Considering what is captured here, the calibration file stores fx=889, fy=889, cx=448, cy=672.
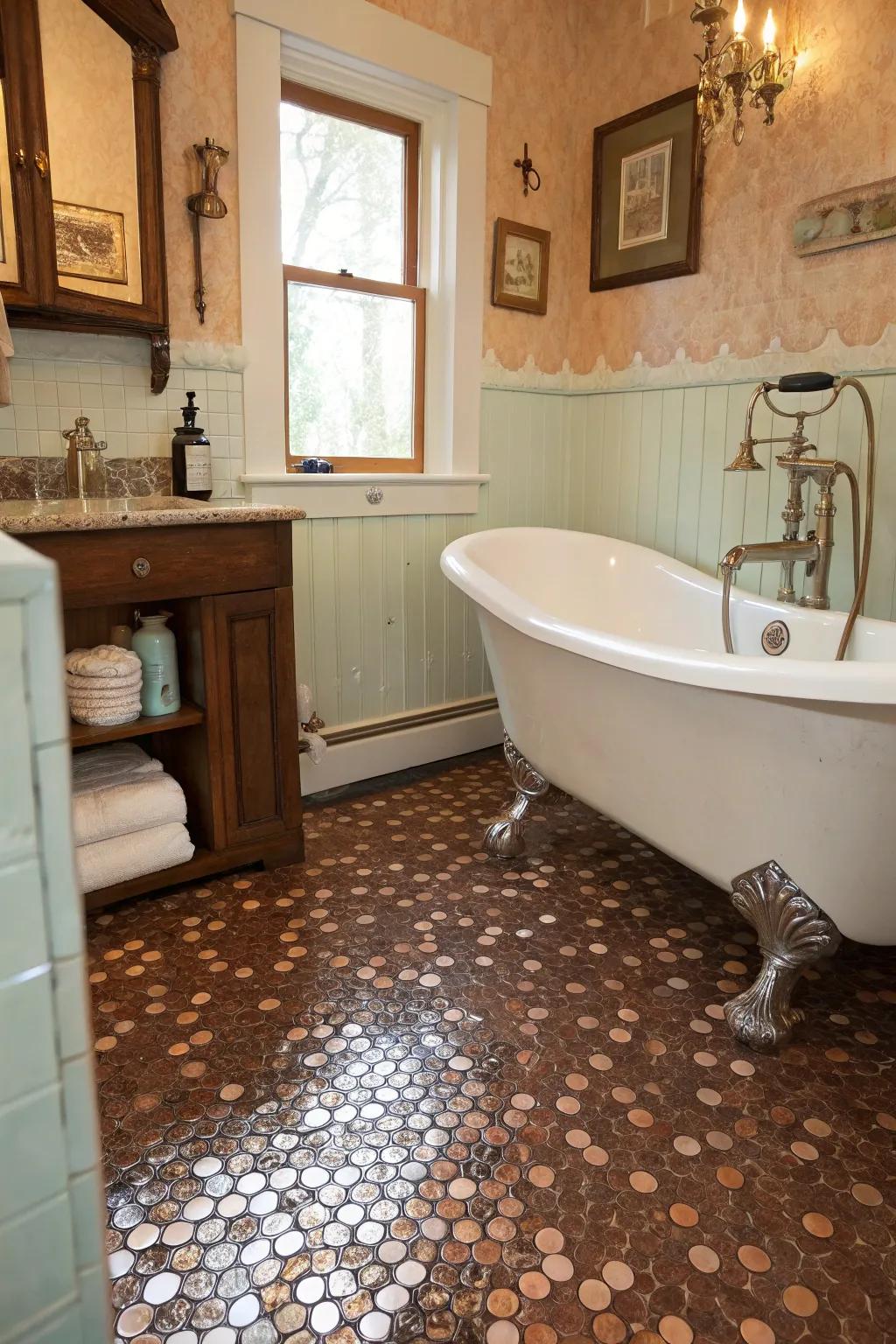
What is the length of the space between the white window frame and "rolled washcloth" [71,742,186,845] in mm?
833

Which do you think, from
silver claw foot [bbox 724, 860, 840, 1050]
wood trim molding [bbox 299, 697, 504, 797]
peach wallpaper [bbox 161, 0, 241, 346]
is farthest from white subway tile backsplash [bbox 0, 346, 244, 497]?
silver claw foot [bbox 724, 860, 840, 1050]

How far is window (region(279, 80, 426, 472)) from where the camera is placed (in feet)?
8.21

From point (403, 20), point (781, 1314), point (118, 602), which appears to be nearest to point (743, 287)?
point (403, 20)

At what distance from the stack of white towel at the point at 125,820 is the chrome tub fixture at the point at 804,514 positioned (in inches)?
54.8

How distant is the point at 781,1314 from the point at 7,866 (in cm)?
108

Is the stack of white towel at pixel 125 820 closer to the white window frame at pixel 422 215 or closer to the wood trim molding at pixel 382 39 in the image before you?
the white window frame at pixel 422 215

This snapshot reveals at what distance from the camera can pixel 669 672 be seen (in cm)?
149

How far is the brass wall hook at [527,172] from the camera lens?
2.87 m

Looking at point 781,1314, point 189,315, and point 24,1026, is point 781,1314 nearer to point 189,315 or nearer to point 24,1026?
point 24,1026

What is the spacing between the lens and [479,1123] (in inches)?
53.9

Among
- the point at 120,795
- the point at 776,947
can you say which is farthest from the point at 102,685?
the point at 776,947

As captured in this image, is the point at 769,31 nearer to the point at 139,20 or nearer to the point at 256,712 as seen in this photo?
the point at 139,20

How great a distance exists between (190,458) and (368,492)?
0.60m

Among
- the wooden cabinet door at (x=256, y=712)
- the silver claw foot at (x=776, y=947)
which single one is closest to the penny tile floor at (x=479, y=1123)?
the silver claw foot at (x=776, y=947)
